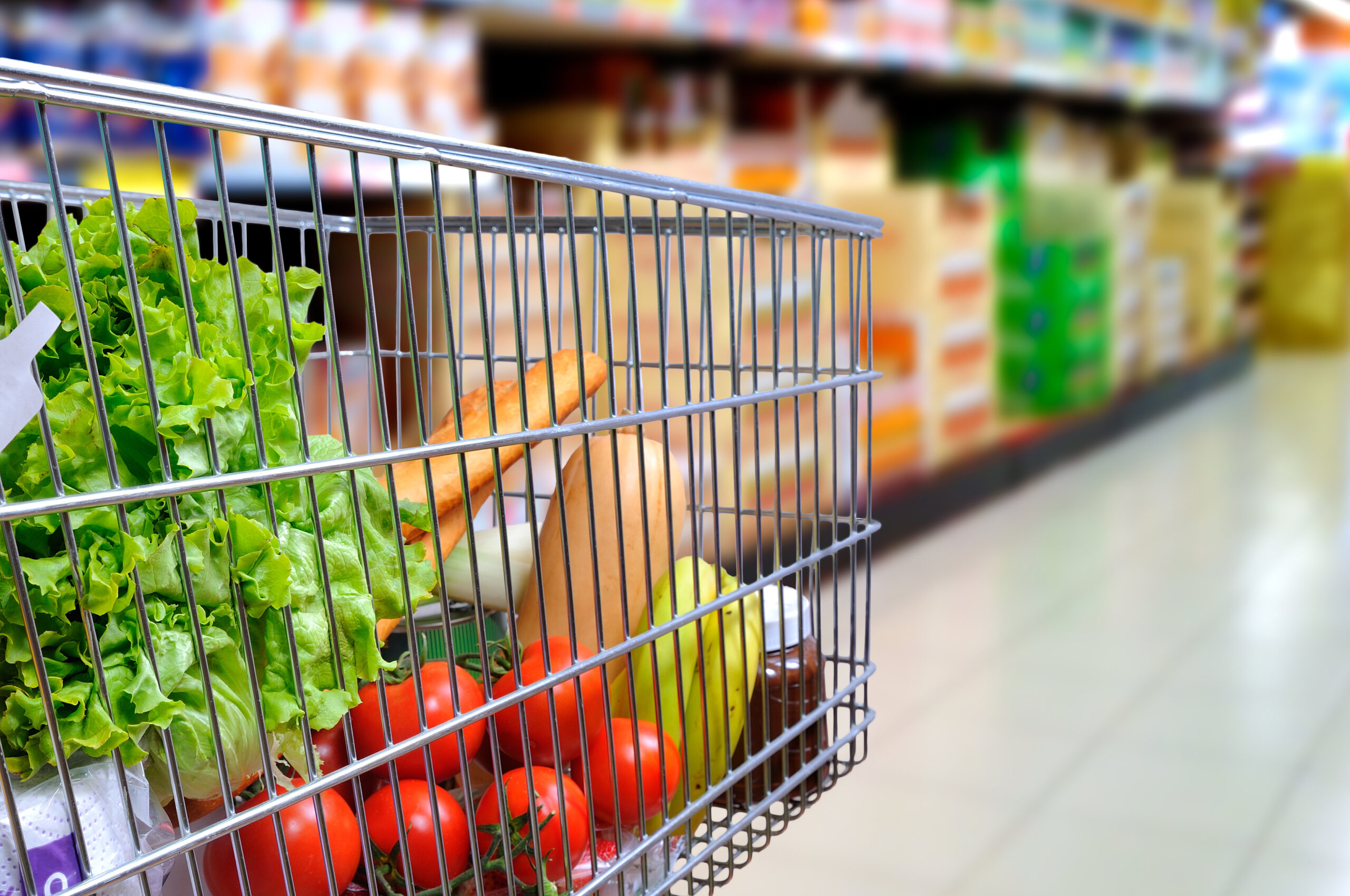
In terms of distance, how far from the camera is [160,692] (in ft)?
1.82

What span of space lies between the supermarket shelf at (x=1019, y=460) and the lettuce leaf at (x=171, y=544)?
234 cm

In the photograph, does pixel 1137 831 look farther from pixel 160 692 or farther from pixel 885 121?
pixel 885 121

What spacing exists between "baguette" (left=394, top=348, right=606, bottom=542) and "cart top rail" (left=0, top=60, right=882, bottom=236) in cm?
20

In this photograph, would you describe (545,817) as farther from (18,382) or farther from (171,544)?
(18,382)

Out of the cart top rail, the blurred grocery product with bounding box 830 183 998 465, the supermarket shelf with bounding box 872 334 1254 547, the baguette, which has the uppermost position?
the cart top rail

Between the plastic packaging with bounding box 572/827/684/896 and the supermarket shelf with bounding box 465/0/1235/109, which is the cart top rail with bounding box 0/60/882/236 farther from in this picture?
the supermarket shelf with bounding box 465/0/1235/109

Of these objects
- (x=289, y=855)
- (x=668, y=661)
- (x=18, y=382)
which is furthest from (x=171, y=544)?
(x=668, y=661)

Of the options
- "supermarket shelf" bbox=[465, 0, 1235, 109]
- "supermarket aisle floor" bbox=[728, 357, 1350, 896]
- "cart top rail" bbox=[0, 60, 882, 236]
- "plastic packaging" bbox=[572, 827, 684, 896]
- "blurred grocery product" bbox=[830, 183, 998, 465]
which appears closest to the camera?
"cart top rail" bbox=[0, 60, 882, 236]

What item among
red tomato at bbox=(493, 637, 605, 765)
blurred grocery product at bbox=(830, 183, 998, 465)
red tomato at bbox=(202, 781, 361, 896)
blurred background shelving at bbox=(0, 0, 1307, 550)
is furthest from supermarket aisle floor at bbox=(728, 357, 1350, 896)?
red tomato at bbox=(202, 781, 361, 896)

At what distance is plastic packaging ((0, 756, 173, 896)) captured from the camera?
1.74ft

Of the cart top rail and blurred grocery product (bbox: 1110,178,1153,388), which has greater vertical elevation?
the cart top rail

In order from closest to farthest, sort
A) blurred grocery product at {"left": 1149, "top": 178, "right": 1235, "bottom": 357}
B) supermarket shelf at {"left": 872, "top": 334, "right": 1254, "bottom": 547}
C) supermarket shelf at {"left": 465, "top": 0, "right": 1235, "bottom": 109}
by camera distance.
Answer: supermarket shelf at {"left": 465, "top": 0, "right": 1235, "bottom": 109} < supermarket shelf at {"left": 872, "top": 334, "right": 1254, "bottom": 547} < blurred grocery product at {"left": 1149, "top": 178, "right": 1235, "bottom": 357}

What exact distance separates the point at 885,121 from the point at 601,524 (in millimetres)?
3568

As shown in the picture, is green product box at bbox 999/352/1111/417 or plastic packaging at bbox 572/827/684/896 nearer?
plastic packaging at bbox 572/827/684/896
